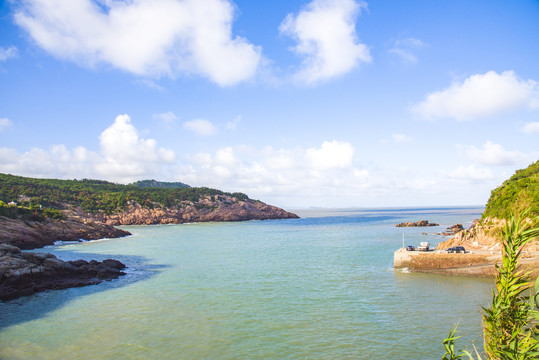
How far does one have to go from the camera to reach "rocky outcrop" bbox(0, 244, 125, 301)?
28.6 metres

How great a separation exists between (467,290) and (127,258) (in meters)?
41.7

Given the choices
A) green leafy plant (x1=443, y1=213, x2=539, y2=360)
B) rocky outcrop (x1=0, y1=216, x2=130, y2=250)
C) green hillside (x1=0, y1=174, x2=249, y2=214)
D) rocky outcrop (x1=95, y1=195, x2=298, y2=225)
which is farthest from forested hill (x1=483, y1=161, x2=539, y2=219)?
rocky outcrop (x1=95, y1=195, x2=298, y2=225)

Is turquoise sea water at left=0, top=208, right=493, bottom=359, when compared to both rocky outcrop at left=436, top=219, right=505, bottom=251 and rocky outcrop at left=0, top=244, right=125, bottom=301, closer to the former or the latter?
rocky outcrop at left=0, top=244, right=125, bottom=301

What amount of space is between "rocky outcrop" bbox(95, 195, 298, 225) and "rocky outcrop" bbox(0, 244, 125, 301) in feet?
274

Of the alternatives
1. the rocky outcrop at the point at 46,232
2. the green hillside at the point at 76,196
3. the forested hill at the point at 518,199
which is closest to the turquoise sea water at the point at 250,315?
the forested hill at the point at 518,199

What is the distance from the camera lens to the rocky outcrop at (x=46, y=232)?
53.0 meters

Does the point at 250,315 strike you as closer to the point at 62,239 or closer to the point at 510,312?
the point at 510,312

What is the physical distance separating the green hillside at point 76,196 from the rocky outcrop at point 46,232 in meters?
20.7

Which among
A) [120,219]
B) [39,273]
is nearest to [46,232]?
[39,273]

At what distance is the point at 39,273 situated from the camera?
1230 inches

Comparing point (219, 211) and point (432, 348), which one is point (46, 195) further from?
point (432, 348)

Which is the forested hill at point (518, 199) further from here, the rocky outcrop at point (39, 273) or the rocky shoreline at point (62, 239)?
the rocky shoreline at point (62, 239)

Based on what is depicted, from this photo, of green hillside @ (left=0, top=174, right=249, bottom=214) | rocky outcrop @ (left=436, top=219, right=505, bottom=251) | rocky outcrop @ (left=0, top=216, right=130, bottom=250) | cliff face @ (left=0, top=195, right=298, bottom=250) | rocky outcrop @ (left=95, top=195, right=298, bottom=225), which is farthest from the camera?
rocky outcrop @ (left=95, top=195, right=298, bottom=225)

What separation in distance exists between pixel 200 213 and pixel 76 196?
46.6 meters
